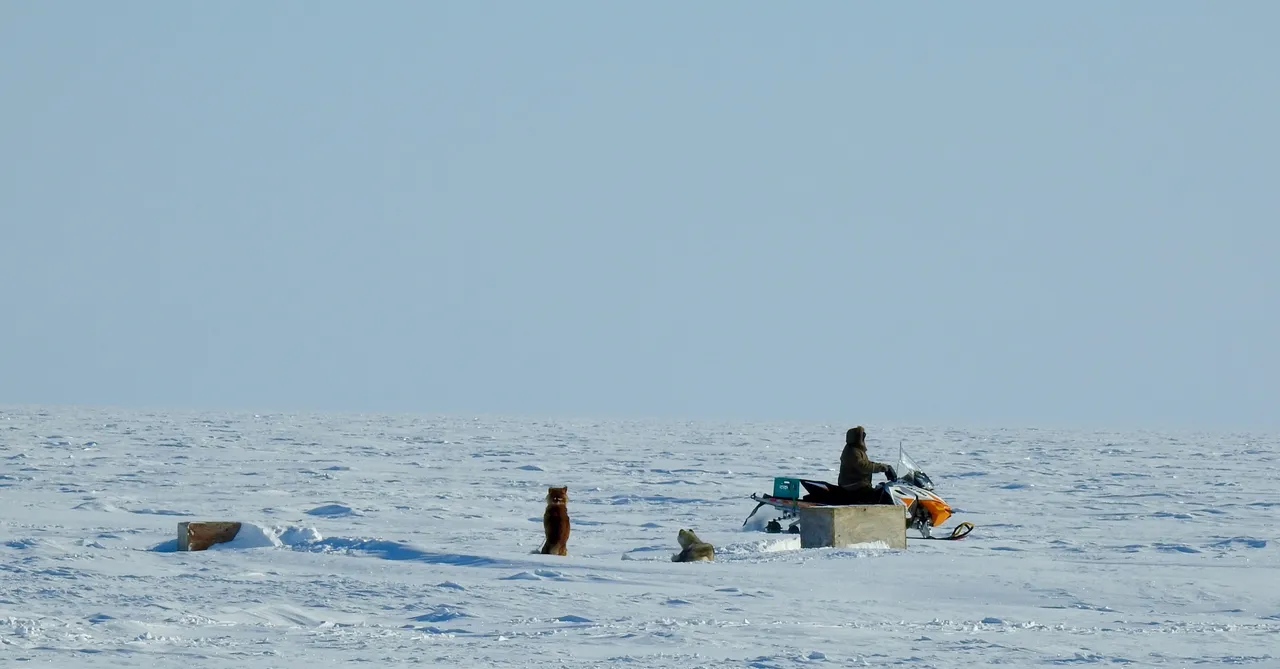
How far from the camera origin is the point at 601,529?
52.8ft

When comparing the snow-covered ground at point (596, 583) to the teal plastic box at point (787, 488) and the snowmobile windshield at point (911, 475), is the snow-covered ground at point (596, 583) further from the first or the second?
the snowmobile windshield at point (911, 475)

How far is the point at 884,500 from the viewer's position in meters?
14.4

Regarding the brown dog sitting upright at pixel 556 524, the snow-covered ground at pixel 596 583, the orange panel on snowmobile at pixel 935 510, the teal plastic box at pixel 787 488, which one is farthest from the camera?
the orange panel on snowmobile at pixel 935 510

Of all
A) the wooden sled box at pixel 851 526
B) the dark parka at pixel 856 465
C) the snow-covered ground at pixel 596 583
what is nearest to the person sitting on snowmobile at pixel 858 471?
the dark parka at pixel 856 465

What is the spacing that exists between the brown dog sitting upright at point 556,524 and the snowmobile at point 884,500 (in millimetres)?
2887

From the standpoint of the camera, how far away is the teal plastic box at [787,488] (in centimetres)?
1465

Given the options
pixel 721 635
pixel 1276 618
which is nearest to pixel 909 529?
pixel 1276 618

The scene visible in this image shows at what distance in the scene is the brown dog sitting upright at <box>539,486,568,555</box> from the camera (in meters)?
11.9

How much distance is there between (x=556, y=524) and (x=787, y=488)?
3450 mm

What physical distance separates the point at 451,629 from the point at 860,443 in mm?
6658

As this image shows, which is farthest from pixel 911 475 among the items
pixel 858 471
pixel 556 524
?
pixel 556 524

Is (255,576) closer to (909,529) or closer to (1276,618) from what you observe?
(1276,618)

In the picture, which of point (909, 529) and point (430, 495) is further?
point (430, 495)

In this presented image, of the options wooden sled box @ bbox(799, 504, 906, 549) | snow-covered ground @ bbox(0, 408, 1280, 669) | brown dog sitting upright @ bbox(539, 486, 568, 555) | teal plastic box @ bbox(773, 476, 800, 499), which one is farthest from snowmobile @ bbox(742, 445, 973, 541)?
brown dog sitting upright @ bbox(539, 486, 568, 555)
